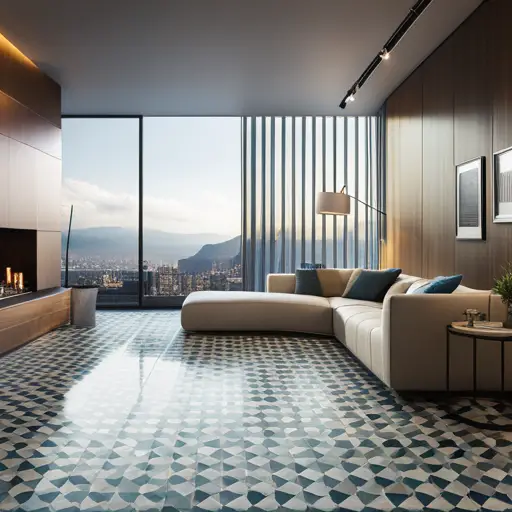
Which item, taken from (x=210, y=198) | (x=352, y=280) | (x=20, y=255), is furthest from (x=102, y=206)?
(x=352, y=280)

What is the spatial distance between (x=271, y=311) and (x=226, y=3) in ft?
9.57

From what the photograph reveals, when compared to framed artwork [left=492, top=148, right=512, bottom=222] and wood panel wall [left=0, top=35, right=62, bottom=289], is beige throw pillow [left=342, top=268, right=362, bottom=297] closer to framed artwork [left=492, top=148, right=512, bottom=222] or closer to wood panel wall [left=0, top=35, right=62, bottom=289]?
framed artwork [left=492, top=148, right=512, bottom=222]

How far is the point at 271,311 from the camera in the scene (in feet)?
19.2

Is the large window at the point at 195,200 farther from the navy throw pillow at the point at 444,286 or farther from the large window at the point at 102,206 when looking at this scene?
the navy throw pillow at the point at 444,286

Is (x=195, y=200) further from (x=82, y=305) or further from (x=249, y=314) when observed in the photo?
(x=249, y=314)

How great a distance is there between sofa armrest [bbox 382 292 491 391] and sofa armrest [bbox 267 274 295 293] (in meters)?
3.28

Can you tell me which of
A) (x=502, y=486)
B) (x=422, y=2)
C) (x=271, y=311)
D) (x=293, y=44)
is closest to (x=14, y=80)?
(x=293, y=44)

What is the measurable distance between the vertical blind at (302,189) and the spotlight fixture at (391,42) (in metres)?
1.35

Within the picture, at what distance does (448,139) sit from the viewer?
17.0 feet

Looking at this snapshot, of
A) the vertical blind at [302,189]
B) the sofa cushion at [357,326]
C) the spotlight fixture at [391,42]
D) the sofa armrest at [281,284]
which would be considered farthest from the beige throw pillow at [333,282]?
the spotlight fixture at [391,42]

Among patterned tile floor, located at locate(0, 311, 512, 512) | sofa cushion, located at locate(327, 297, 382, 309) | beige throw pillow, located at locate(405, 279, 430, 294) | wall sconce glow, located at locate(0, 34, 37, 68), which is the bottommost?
patterned tile floor, located at locate(0, 311, 512, 512)

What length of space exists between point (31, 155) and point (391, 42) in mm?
3644

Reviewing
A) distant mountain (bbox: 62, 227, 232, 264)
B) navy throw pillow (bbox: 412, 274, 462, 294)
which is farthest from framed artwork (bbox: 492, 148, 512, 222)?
distant mountain (bbox: 62, 227, 232, 264)

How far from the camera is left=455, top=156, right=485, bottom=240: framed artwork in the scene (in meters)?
4.44
